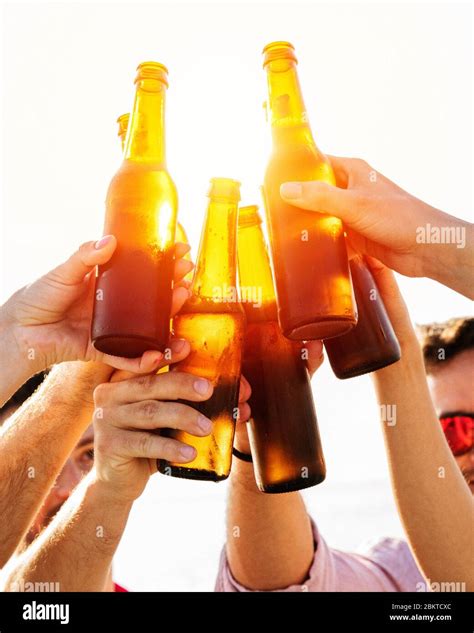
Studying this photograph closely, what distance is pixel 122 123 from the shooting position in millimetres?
1922

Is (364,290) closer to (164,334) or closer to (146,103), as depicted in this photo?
(164,334)

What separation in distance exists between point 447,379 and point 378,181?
1.75 m

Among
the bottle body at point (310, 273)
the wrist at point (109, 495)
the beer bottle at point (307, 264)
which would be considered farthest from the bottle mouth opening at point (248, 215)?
the wrist at point (109, 495)

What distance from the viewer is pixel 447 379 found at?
122 inches

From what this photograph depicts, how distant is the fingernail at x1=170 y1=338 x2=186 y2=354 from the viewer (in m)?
1.55

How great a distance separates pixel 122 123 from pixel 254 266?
2.01 feet

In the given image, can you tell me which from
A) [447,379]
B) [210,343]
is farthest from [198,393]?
[447,379]

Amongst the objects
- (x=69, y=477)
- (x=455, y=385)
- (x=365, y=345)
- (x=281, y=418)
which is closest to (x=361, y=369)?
(x=365, y=345)

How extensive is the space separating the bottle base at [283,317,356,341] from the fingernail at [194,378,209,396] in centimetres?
23

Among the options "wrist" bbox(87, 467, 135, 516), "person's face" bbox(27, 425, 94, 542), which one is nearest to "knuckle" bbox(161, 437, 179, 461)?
"wrist" bbox(87, 467, 135, 516)

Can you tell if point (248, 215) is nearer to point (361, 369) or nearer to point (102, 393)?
point (361, 369)

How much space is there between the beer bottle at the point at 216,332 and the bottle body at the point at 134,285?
0.59 ft

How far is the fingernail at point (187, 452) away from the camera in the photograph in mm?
1427

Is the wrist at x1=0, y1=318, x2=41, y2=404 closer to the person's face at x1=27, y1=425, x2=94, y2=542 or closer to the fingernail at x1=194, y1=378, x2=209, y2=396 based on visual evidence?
the fingernail at x1=194, y1=378, x2=209, y2=396
